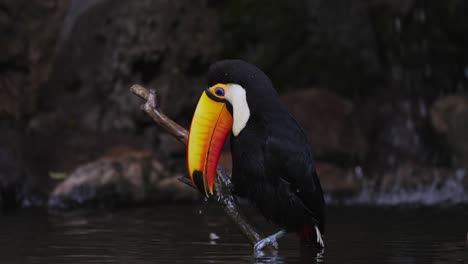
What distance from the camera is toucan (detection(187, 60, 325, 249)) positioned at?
831cm

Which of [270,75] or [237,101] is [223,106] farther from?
[270,75]

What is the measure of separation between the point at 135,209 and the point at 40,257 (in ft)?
22.2

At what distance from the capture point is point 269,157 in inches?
334

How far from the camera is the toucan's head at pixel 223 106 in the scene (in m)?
8.12

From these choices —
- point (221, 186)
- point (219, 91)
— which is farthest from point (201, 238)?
point (219, 91)

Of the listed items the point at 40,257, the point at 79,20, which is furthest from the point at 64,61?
the point at 40,257

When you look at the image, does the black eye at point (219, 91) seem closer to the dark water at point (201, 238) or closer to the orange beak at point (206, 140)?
the orange beak at point (206, 140)

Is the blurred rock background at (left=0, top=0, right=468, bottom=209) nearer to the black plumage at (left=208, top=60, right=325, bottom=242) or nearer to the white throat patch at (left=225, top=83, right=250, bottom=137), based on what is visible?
the black plumage at (left=208, top=60, right=325, bottom=242)

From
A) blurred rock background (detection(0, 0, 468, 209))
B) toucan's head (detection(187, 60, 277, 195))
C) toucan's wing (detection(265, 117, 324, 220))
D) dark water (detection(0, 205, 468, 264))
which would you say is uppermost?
blurred rock background (detection(0, 0, 468, 209))

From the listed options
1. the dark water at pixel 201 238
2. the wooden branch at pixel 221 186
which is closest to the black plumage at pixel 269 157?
the wooden branch at pixel 221 186

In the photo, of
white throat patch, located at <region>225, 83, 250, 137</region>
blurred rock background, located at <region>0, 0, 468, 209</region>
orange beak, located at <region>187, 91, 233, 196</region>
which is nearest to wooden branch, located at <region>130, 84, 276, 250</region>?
orange beak, located at <region>187, 91, 233, 196</region>

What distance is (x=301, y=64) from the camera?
21.5 metres

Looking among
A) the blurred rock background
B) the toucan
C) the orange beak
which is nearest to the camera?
the orange beak

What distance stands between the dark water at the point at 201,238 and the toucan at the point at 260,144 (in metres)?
0.43
